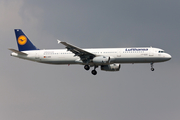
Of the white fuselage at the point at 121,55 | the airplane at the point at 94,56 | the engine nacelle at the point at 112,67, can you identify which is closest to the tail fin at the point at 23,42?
the airplane at the point at 94,56

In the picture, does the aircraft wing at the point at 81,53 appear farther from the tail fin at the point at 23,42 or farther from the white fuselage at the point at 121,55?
the tail fin at the point at 23,42

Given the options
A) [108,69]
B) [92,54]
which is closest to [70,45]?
[92,54]

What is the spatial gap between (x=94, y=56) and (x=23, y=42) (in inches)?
631

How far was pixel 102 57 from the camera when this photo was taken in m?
59.9

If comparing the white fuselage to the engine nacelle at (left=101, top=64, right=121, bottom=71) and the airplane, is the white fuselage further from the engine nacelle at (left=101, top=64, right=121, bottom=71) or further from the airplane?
the engine nacelle at (left=101, top=64, right=121, bottom=71)

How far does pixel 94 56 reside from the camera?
61219mm

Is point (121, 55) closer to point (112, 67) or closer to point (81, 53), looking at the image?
point (112, 67)

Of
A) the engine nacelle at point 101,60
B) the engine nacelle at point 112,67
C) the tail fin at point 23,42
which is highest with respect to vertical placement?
the tail fin at point 23,42

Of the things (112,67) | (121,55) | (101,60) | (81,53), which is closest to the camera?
(101,60)

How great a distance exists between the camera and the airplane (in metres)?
59.7

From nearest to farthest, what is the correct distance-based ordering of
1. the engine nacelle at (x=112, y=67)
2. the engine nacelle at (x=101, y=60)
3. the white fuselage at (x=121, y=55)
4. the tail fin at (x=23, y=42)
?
1. the engine nacelle at (x=101, y=60)
2. the white fuselage at (x=121, y=55)
3. the engine nacelle at (x=112, y=67)
4. the tail fin at (x=23, y=42)

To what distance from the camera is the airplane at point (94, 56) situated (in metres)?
59.7

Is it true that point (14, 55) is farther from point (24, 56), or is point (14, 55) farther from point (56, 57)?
point (56, 57)

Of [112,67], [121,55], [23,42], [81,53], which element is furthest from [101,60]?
[23,42]
